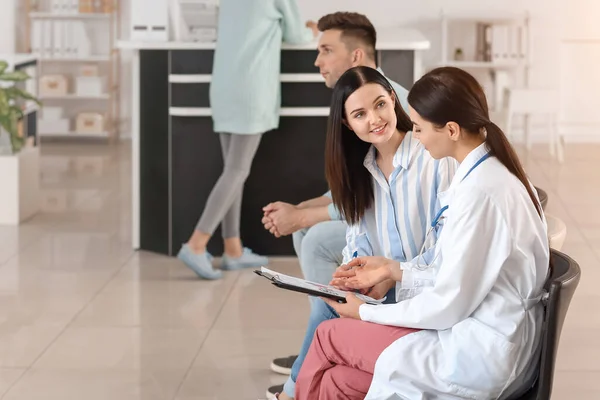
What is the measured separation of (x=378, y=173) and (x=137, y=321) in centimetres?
176

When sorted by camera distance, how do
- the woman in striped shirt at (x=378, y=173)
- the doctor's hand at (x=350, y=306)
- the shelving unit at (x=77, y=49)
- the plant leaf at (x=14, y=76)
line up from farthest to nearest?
the shelving unit at (x=77, y=49)
the plant leaf at (x=14, y=76)
the woman in striped shirt at (x=378, y=173)
the doctor's hand at (x=350, y=306)

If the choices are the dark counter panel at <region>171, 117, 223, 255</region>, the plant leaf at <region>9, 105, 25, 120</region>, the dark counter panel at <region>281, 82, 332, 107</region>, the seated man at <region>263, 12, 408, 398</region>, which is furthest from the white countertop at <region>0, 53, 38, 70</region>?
the seated man at <region>263, 12, 408, 398</region>

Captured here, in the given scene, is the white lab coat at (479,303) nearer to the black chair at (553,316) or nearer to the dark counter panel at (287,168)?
the black chair at (553,316)

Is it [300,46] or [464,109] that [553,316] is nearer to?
[464,109]

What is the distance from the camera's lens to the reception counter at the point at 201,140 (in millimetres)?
5234

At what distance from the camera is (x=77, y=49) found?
9648 mm

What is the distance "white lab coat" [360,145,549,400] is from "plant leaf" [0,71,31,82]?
14.5 feet

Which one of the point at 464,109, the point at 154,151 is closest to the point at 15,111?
the point at 154,151

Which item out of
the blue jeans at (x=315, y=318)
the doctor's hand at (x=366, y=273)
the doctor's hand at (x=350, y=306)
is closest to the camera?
the doctor's hand at (x=350, y=306)

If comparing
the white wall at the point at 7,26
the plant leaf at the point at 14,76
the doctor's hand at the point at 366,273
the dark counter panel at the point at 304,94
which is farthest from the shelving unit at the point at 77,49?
the doctor's hand at the point at 366,273

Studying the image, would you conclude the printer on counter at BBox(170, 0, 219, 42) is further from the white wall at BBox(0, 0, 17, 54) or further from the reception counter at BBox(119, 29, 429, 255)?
the white wall at BBox(0, 0, 17, 54)

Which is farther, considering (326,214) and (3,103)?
(3,103)

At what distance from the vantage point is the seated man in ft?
11.2

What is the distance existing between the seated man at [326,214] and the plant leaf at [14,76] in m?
3.07
